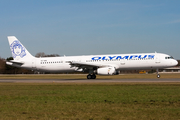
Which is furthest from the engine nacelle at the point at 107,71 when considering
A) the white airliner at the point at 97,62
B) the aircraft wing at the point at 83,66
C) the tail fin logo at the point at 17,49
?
the tail fin logo at the point at 17,49

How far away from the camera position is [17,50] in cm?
4531

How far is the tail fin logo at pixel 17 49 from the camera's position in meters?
45.2

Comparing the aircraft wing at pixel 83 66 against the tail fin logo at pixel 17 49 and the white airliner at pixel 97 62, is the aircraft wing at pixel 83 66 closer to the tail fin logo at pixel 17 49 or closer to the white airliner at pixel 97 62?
the white airliner at pixel 97 62

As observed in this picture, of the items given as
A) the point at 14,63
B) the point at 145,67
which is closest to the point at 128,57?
the point at 145,67

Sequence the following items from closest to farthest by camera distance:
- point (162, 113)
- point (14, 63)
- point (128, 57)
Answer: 1. point (162, 113)
2. point (128, 57)
3. point (14, 63)

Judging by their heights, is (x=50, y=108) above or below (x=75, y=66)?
below

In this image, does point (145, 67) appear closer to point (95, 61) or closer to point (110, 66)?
point (110, 66)

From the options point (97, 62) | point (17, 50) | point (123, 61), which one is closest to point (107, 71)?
point (123, 61)

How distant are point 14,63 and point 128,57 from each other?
816 inches

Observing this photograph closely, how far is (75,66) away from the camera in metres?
39.7

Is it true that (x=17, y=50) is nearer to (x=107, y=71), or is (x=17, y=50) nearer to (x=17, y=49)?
(x=17, y=49)

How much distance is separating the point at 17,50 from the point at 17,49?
22 centimetres

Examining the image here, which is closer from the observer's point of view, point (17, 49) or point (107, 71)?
point (107, 71)

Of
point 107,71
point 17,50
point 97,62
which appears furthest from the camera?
point 17,50
